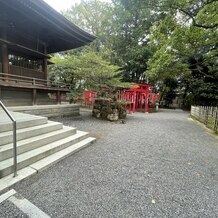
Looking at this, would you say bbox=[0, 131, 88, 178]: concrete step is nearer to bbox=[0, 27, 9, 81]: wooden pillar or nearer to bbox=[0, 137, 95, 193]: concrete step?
bbox=[0, 137, 95, 193]: concrete step

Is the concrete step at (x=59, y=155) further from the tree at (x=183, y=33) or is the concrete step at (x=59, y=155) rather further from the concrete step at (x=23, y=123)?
the tree at (x=183, y=33)

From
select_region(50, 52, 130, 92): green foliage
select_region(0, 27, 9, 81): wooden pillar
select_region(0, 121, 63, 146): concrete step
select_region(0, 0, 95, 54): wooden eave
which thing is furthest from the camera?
select_region(50, 52, 130, 92): green foliage

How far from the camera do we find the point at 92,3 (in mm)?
19422

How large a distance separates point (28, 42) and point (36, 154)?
22.7 ft

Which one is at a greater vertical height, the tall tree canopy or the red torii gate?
the tall tree canopy

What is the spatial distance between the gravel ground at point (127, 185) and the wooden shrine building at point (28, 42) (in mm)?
4532

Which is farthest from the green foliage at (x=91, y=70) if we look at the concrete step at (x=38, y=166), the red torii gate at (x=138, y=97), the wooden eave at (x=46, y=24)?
the concrete step at (x=38, y=166)

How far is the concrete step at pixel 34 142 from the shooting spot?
2904mm

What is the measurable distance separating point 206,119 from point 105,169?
23.7ft

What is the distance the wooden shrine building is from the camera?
6.07m

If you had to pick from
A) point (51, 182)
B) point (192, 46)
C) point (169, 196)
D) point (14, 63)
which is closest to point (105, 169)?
point (51, 182)

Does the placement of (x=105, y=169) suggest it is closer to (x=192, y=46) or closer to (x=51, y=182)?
(x=51, y=182)

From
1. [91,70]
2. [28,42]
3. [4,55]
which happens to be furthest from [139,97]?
[4,55]

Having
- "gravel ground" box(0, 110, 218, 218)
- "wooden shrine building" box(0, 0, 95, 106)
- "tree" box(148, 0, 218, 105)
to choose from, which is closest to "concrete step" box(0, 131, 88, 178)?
"gravel ground" box(0, 110, 218, 218)
